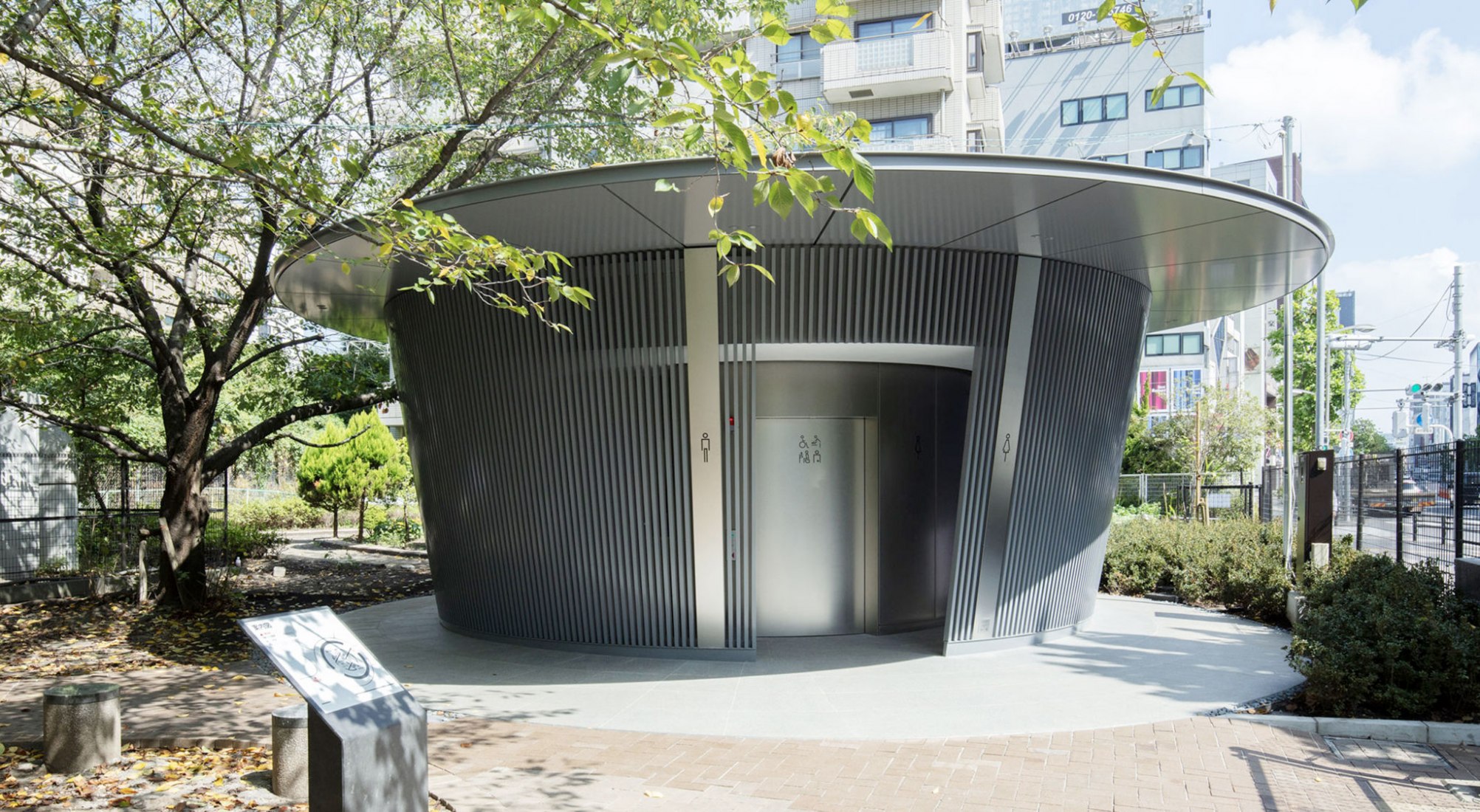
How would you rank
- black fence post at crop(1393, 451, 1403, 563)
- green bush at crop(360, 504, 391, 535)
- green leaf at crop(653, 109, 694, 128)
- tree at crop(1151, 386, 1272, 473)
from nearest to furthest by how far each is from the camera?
green leaf at crop(653, 109, 694, 128)
black fence post at crop(1393, 451, 1403, 563)
green bush at crop(360, 504, 391, 535)
tree at crop(1151, 386, 1272, 473)

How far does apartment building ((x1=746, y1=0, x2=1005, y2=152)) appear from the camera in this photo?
2945 centimetres

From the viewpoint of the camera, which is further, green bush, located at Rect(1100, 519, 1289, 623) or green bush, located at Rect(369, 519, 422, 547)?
green bush, located at Rect(369, 519, 422, 547)

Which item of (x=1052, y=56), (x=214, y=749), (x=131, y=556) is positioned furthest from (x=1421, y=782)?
(x=1052, y=56)

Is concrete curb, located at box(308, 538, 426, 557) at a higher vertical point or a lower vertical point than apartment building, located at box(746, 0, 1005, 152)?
lower

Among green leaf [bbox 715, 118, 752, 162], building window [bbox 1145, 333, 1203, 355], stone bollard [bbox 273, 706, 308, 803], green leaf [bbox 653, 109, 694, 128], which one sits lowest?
stone bollard [bbox 273, 706, 308, 803]

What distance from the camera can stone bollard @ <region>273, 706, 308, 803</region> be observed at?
5.96 metres

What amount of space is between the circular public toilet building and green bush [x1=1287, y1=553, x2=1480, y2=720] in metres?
2.98

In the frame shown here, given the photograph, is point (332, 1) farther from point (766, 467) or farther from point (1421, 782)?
point (1421, 782)

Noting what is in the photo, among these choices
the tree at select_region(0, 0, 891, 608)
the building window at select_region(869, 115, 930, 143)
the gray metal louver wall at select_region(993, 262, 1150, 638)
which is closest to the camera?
the gray metal louver wall at select_region(993, 262, 1150, 638)

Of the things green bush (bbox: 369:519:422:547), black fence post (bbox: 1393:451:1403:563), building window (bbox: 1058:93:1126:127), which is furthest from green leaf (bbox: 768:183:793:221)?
building window (bbox: 1058:93:1126:127)

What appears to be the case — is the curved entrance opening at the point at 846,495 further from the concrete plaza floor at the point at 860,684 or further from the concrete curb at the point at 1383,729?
the concrete curb at the point at 1383,729

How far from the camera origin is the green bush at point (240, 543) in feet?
64.0

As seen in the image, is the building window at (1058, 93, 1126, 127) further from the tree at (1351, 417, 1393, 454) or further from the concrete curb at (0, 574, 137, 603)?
the tree at (1351, 417, 1393, 454)

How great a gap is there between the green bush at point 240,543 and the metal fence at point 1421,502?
1833 centimetres
